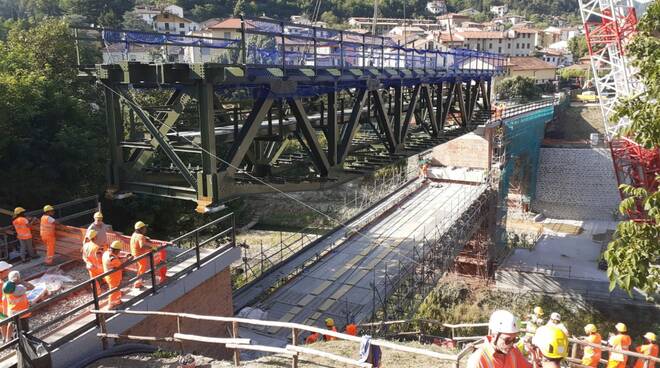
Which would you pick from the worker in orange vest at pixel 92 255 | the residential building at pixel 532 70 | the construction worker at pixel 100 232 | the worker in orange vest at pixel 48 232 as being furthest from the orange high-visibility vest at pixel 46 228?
the residential building at pixel 532 70

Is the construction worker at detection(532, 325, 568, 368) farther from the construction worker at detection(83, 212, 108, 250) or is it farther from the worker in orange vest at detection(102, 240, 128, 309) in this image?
the construction worker at detection(83, 212, 108, 250)

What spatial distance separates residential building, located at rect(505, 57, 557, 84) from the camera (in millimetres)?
65312

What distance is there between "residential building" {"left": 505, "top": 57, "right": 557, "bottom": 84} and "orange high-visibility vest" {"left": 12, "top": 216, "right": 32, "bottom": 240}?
62.3 metres

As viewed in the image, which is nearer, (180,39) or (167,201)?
(180,39)

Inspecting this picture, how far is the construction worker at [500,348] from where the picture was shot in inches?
166

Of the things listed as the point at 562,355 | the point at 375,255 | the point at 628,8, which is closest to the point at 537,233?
the point at 628,8

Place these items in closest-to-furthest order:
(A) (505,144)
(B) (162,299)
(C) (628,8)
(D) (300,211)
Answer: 1. (B) (162,299)
2. (C) (628,8)
3. (A) (505,144)
4. (D) (300,211)

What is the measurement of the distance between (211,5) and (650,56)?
93538 millimetres

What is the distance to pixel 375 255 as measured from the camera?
18328mm

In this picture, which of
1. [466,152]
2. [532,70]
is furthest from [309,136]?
[532,70]

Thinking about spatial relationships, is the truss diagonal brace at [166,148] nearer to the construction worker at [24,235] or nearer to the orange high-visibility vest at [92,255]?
the orange high-visibility vest at [92,255]

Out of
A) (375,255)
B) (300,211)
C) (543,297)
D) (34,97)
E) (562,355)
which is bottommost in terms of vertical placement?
(543,297)

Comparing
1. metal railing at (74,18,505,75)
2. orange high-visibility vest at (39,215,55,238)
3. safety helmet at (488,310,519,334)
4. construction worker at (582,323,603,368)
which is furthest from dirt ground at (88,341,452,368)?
metal railing at (74,18,505,75)

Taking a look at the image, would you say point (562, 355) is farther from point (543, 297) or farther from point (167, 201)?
point (543, 297)
